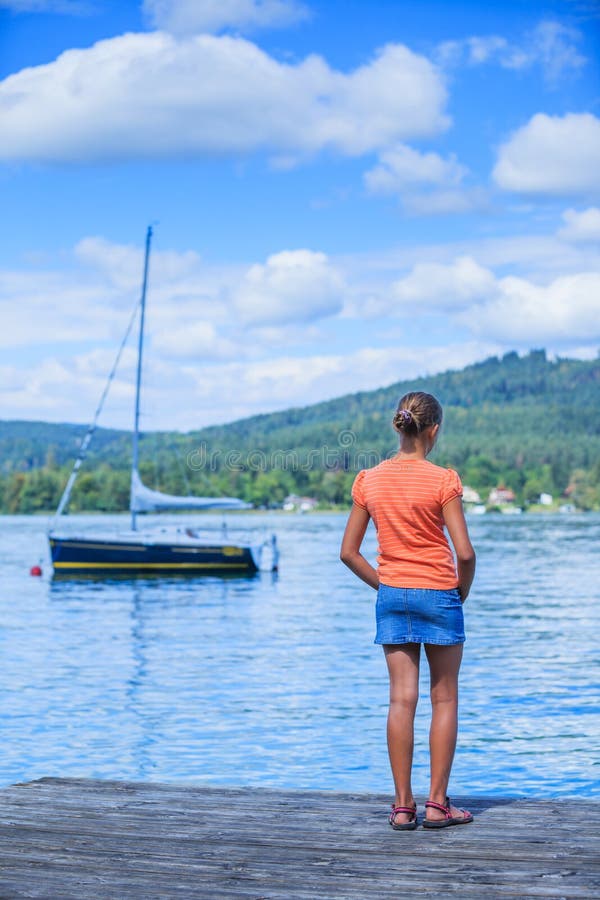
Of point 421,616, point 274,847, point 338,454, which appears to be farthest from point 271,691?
point 338,454

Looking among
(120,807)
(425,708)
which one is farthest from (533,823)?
(425,708)

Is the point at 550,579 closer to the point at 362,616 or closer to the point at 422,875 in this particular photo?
the point at 362,616

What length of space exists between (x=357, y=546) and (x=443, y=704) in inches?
33.1

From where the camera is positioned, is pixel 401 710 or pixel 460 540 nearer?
pixel 460 540

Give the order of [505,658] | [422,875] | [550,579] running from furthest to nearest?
1. [550,579]
2. [505,658]
3. [422,875]

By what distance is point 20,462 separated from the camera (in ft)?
562

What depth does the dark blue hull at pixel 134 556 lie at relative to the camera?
48.7 meters

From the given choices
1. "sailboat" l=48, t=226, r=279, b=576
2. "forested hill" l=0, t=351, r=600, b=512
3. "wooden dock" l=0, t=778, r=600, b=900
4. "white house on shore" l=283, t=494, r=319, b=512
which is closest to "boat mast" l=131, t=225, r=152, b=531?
"sailboat" l=48, t=226, r=279, b=576

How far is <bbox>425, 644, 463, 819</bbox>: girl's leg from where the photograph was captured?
5430 millimetres

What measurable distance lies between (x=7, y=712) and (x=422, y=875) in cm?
1511

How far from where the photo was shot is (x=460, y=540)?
209 inches

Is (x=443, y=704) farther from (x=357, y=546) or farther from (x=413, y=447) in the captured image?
(x=413, y=447)

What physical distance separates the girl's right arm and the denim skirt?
7 cm

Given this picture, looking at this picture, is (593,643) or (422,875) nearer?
(422,875)
